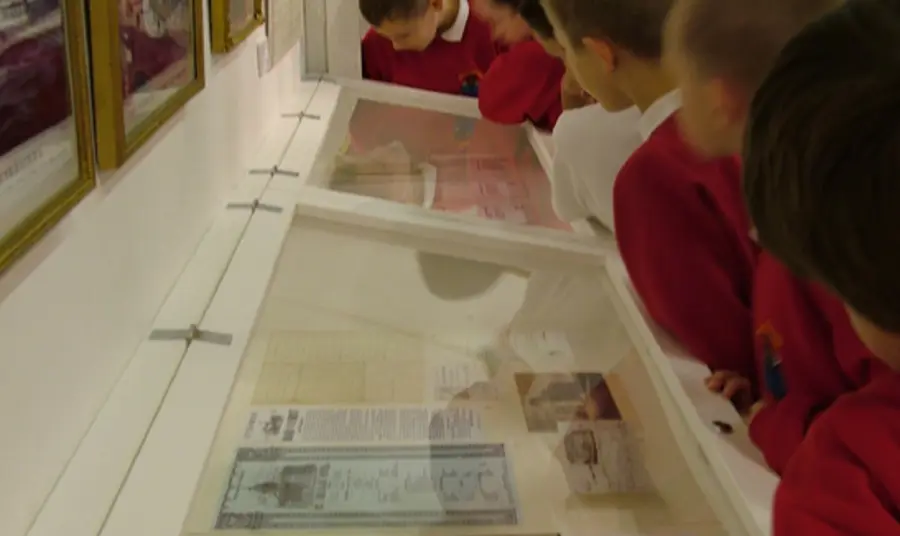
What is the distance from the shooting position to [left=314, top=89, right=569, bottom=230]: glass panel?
1564mm

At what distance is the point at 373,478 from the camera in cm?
83

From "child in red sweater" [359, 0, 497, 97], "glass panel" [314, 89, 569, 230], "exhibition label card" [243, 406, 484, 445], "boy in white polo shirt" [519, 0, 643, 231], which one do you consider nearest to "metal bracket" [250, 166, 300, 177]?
"glass panel" [314, 89, 569, 230]

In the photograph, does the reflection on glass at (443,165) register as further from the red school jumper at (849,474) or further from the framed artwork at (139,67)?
the red school jumper at (849,474)

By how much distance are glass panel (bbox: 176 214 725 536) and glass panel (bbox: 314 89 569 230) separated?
303 millimetres

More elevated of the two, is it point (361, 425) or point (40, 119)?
point (40, 119)

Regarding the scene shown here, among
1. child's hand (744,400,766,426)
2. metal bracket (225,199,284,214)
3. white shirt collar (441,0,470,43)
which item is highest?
white shirt collar (441,0,470,43)

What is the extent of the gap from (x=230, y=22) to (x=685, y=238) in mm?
758

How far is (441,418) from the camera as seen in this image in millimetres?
926

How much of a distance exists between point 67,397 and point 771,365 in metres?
0.66

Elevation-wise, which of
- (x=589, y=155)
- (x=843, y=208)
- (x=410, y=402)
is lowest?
(x=410, y=402)


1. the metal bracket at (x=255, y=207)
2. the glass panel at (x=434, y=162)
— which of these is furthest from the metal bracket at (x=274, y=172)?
the metal bracket at (x=255, y=207)

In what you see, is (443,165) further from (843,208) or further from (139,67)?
(843,208)

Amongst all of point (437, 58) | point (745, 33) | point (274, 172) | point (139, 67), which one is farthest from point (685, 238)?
point (437, 58)

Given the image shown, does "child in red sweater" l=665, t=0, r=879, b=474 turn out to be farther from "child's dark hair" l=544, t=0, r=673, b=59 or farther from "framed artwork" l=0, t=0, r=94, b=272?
"framed artwork" l=0, t=0, r=94, b=272
